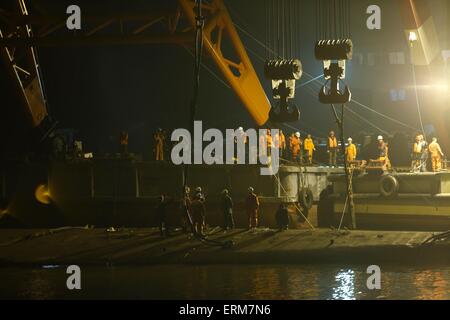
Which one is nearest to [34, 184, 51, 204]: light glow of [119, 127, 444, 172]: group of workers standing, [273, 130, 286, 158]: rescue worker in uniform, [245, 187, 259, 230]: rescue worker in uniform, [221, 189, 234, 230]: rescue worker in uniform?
[119, 127, 444, 172]: group of workers standing

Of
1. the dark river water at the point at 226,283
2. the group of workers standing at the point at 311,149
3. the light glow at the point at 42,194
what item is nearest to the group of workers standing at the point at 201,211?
the group of workers standing at the point at 311,149

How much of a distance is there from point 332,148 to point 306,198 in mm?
3448

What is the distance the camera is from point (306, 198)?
27281 millimetres

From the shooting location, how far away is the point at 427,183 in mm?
23906

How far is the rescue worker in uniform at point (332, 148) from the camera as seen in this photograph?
96.8 feet

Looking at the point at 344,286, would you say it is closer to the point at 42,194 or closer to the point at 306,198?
the point at 306,198

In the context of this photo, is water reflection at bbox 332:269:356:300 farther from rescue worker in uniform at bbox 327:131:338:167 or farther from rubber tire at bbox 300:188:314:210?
rescue worker in uniform at bbox 327:131:338:167

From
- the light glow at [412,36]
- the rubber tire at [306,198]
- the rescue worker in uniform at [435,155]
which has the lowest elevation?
the rubber tire at [306,198]

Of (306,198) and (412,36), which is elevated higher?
(412,36)

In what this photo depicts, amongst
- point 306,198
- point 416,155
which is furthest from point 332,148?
point 416,155

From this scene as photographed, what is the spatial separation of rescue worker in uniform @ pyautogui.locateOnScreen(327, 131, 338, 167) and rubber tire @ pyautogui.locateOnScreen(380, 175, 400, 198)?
495 cm

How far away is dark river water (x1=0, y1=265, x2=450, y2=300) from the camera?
1485cm

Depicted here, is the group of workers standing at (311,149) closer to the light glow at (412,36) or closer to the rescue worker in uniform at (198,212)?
the light glow at (412,36)

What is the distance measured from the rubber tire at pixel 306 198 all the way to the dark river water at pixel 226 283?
7768mm
